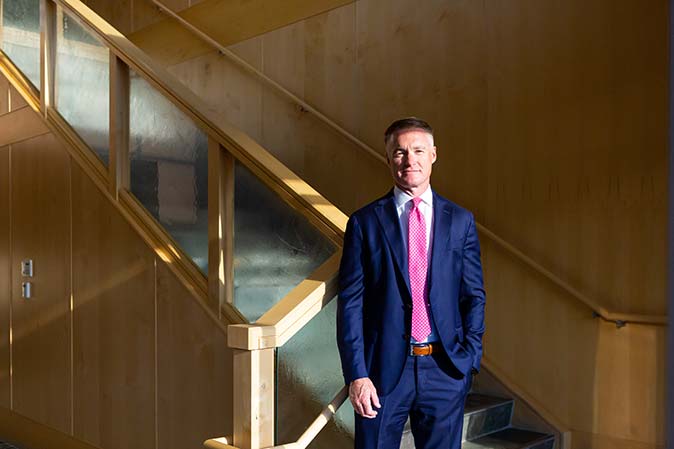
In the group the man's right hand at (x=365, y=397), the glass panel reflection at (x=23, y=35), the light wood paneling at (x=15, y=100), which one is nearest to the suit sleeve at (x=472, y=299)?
the man's right hand at (x=365, y=397)

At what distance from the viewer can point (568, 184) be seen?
3475 mm

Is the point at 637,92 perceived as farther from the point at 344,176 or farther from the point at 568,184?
the point at 344,176

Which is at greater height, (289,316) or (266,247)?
(266,247)

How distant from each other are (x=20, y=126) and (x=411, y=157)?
3282 millimetres

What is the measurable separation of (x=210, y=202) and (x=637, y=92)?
1932 mm

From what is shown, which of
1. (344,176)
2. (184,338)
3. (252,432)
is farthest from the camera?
(344,176)

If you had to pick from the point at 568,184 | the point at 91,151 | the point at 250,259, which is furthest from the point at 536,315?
the point at 91,151

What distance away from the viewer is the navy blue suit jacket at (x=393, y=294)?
192 cm

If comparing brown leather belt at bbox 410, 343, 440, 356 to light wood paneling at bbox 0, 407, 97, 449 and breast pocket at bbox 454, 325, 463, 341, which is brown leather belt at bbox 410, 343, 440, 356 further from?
light wood paneling at bbox 0, 407, 97, 449

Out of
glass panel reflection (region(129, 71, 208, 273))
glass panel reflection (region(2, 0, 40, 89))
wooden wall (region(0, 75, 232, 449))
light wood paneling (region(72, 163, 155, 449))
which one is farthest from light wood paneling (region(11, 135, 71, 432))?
glass panel reflection (region(129, 71, 208, 273))

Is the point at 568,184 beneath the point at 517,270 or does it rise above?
above

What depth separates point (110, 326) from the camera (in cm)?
363

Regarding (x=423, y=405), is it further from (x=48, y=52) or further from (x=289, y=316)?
(x=48, y=52)

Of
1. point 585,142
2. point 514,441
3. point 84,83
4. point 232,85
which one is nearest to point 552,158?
point 585,142
